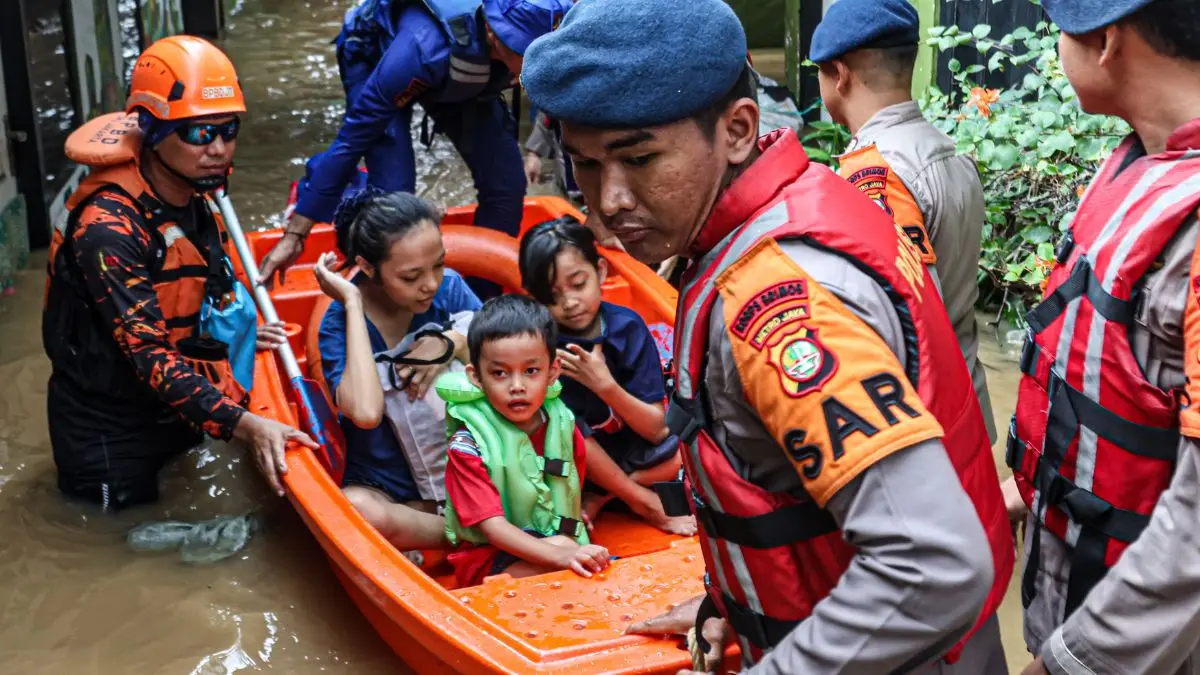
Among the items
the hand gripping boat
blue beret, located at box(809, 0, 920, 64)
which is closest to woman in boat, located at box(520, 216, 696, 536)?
the hand gripping boat

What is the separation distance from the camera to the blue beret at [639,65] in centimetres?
136

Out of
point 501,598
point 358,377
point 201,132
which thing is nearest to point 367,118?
point 201,132

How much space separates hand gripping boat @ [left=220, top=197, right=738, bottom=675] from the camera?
101 inches

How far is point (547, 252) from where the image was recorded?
3.65m

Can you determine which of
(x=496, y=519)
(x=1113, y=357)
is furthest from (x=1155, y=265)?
(x=496, y=519)

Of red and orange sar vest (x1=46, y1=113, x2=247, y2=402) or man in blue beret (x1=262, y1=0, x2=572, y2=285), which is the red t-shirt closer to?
red and orange sar vest (x1=46, y1=113, x2=247, y2=402)

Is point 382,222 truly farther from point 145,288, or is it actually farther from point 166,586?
point 166,586

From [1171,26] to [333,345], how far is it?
102 inches

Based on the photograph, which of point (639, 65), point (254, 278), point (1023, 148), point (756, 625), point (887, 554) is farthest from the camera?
point (1023, 148)

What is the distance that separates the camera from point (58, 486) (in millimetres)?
4164

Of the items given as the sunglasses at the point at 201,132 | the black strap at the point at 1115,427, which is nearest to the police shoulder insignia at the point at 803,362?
the black strap at the point at 1115,427

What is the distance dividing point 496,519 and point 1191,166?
201cm

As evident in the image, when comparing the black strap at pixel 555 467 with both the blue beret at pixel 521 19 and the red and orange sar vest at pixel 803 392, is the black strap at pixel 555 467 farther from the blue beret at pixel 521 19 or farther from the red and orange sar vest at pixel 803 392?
the red and orange sar vest at pixel 803 392

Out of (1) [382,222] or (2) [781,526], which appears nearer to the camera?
(2) [781,526]
